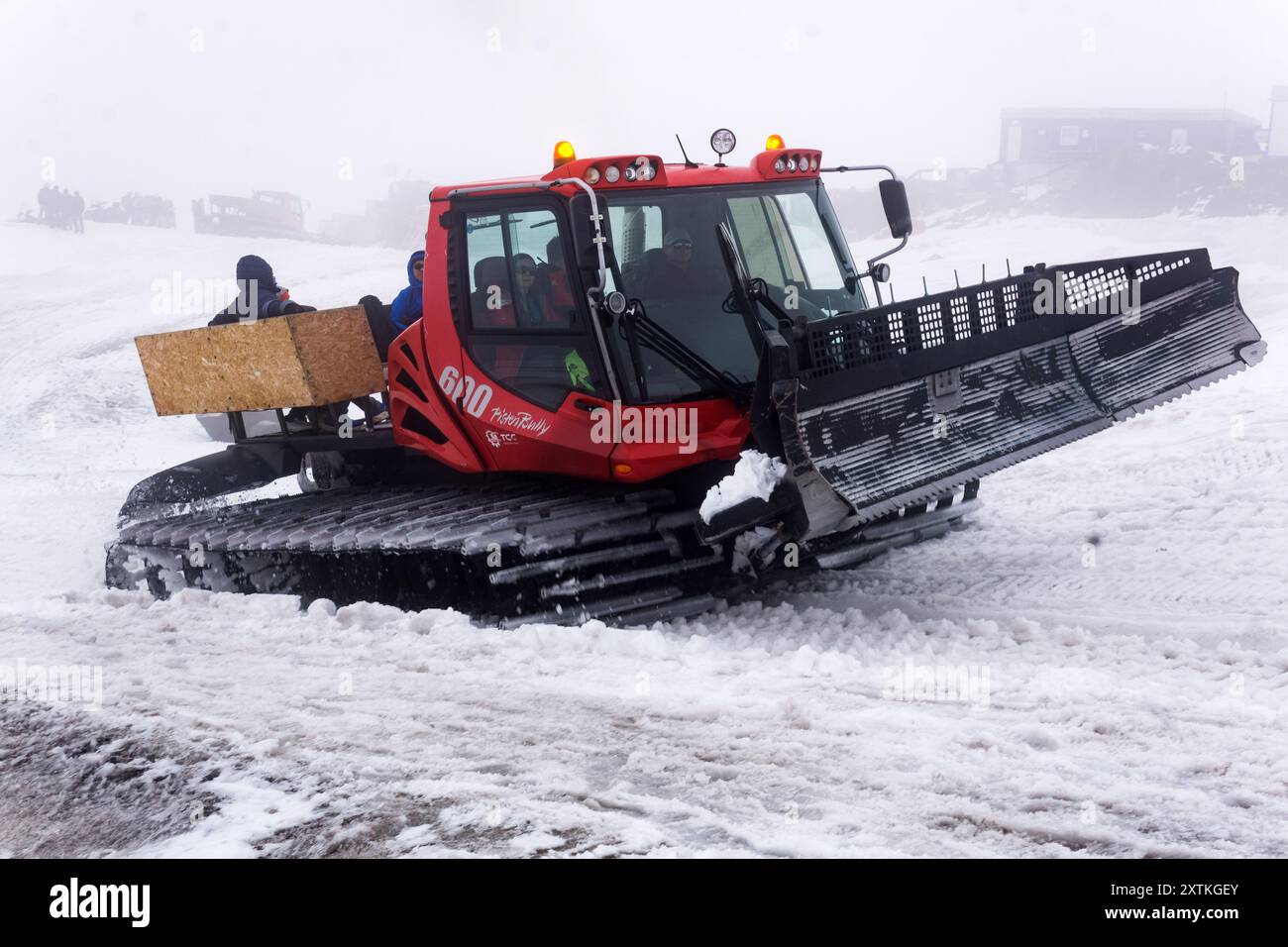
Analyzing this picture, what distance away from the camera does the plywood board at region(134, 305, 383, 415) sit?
693 centimetres

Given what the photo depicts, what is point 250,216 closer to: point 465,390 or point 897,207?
point 465,390

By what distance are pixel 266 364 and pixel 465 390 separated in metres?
1.62

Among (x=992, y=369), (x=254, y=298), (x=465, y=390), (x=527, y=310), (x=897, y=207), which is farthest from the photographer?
(x=254, y=298)

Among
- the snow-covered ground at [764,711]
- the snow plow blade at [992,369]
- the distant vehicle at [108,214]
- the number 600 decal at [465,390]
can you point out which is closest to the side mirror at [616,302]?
the snow plow blade at [992,369]

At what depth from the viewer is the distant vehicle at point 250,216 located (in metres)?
27.4

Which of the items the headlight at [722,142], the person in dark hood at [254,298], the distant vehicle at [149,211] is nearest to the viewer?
the headlight at [722,142]

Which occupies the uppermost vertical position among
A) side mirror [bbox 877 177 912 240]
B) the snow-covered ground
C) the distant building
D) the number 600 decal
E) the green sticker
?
the distant building

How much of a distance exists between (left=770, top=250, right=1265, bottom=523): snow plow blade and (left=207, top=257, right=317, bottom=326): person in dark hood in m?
4.07

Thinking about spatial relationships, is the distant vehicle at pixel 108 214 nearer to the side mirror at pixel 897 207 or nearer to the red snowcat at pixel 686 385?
the red snowcat at pixel 686 385

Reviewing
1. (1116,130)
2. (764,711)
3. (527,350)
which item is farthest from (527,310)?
(1116,130)

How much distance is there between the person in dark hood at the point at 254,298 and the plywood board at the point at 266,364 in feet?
2.07

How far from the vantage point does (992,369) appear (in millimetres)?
5523

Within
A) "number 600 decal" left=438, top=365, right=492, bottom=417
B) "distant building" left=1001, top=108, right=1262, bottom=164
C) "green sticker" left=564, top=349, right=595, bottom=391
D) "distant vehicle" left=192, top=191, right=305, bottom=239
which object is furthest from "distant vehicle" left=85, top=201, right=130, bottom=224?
"green sticker" left=564, top=349, right=595, bottom=391

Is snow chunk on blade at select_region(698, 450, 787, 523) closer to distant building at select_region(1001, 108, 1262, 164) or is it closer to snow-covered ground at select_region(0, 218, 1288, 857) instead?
snow-covered ground at select_region(0, 218, 1288, 857)
